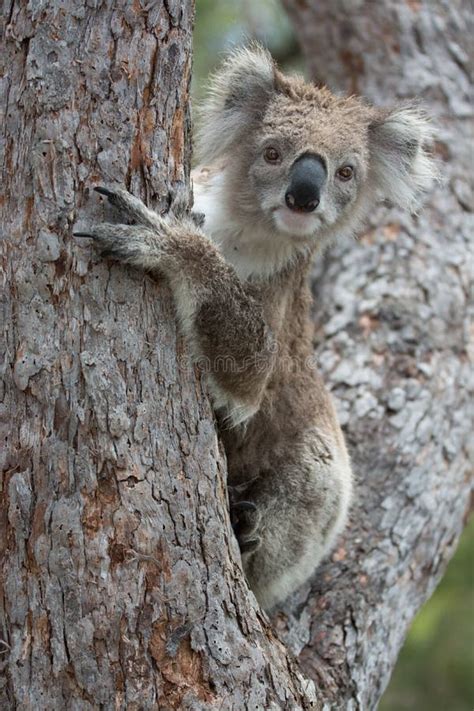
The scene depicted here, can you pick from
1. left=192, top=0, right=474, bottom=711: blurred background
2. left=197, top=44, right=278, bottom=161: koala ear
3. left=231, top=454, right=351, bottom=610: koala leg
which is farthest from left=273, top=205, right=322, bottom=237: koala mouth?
left=192, top=0, right=474, bottom=711: blurred background

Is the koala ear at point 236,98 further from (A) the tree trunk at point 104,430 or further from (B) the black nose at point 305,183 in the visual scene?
(A) the tree trunk at point 104,430

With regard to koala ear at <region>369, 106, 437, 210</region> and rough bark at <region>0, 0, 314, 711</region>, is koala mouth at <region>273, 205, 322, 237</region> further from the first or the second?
rough bark at <region>0, 0, 314, 711</region>

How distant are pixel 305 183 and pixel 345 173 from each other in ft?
1.64

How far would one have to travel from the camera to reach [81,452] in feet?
9.37

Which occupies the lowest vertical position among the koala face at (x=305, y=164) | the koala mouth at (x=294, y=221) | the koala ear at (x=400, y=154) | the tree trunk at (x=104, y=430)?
the tree trunk at (x=104, y=430)

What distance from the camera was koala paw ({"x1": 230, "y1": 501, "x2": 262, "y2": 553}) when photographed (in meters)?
3.97

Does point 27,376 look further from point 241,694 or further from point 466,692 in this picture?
point 466,692

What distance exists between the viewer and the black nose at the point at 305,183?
384 cm

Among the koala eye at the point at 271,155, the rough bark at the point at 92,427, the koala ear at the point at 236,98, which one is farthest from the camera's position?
the koala ear at the point at 236,98

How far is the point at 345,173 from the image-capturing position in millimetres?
4258

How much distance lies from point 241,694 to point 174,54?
7.26 ft

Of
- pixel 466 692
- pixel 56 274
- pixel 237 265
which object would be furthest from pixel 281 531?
pixel 466 692

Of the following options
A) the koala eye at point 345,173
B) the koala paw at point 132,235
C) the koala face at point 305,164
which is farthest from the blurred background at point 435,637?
the koala paw at point 132,235

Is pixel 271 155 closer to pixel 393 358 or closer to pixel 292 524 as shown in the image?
pixel 393 358
